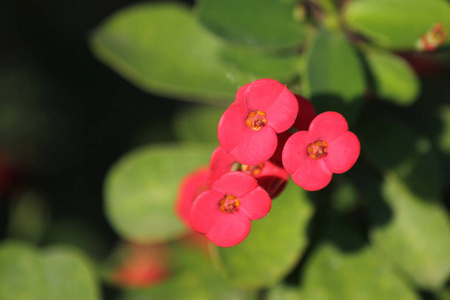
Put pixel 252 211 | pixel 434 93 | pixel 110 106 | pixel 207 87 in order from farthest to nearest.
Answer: pixel 110 106 → pixel 434 93 → pixel 207 87 → pixel 252 211

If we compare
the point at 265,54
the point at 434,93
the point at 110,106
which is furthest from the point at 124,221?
the point at 110,106

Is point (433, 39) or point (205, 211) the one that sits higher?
point (433, 39)

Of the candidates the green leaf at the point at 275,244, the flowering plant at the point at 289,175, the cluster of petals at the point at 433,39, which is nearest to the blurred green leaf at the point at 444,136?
the flowering plant at the point at 289,175

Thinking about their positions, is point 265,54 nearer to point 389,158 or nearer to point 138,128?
point 389,158

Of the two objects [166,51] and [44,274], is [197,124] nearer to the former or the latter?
[166,51]

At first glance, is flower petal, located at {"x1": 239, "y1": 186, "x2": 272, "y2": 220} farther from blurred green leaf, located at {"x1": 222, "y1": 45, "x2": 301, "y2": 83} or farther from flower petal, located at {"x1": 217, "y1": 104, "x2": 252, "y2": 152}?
blurred green leaf, located at {"x1": 222, "y1": 45, "x2": 301, "y2": 83}

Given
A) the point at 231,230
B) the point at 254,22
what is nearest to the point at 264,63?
the point at 254,22
